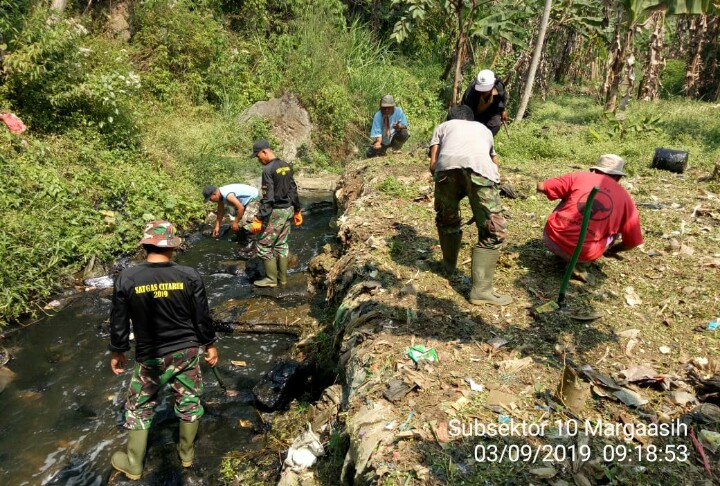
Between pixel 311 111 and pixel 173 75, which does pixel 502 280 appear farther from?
pixel 173 75

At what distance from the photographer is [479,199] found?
4281mm

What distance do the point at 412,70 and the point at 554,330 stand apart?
54.3ft

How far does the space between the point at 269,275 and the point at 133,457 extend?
11.7 feet

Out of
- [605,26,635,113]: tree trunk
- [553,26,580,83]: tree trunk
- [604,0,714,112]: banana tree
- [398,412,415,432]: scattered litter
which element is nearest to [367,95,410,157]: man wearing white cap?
[604,0,714,112]: banana tree

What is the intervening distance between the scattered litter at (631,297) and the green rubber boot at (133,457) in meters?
4.50

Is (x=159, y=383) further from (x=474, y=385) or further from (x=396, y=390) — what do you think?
(x=474, y=385)

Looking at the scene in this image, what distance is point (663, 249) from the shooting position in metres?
5.55

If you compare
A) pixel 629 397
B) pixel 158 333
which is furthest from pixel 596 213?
pixel 158 333

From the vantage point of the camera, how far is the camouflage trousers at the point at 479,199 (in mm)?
4258

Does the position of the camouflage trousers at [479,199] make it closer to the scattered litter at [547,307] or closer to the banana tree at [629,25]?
the scattered litter at [547,307]

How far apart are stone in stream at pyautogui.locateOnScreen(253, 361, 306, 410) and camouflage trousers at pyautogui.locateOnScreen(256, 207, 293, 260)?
8.29 feet

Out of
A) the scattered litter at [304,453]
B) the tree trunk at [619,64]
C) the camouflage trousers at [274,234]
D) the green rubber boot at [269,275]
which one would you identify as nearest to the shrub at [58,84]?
the camouflage trousers at [274,234]

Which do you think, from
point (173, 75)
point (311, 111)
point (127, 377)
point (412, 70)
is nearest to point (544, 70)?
point (412, 70)

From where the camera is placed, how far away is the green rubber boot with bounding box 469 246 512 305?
437cm
